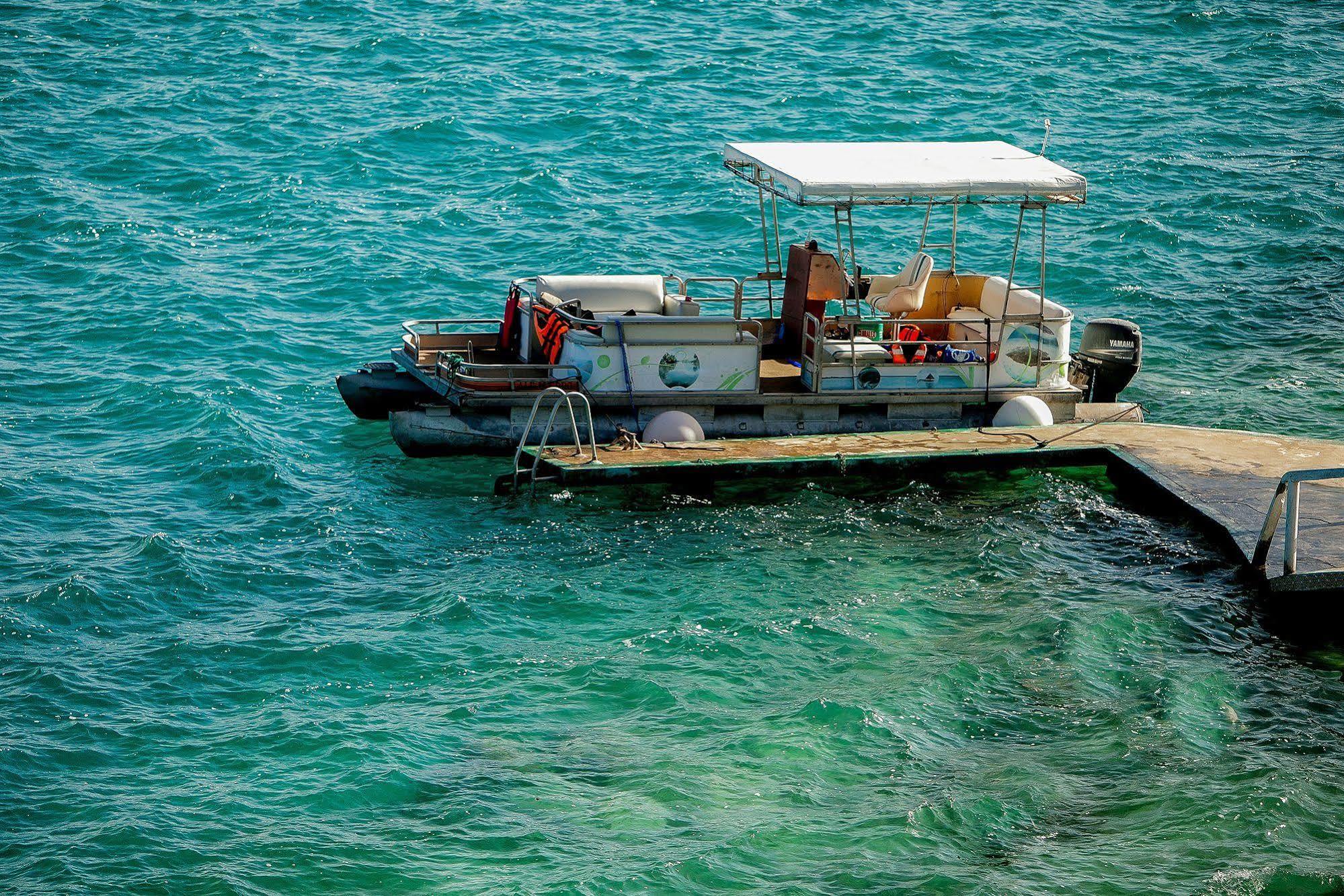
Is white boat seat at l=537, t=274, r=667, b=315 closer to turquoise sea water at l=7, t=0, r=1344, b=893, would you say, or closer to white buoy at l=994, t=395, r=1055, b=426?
turquoise sea water at l=7, t=0, r=1344, b=893

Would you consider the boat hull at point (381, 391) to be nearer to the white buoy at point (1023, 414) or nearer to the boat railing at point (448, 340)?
the boat railing at point (448, 340)

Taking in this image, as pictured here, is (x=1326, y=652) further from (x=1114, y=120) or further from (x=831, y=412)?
(x=1114, y=120)

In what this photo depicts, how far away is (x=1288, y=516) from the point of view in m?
13.6

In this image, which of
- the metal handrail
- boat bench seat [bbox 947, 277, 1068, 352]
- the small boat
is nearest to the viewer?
the metal handrail

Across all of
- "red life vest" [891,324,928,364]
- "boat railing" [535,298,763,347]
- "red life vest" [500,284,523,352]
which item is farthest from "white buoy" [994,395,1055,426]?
"red life vest" [500,284,523,352]

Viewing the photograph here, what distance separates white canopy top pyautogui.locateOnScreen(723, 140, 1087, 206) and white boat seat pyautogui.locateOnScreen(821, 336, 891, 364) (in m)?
1.75

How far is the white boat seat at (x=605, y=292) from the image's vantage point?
18.3 meters

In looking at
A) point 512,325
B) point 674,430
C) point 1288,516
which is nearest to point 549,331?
point 512,325

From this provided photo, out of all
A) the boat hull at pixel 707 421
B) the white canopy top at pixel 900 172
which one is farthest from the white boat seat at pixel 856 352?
the white canopy top at pixel 900 172

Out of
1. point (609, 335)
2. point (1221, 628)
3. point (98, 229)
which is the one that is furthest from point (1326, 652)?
point (98, 229)

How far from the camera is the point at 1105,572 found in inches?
592

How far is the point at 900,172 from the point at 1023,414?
3.37m

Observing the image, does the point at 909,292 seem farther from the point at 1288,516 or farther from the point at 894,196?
the point at 1288,516

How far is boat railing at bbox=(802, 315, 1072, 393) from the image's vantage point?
17.6 meters
